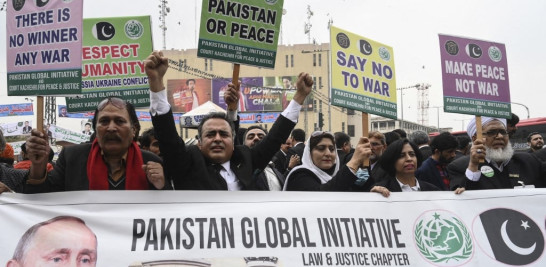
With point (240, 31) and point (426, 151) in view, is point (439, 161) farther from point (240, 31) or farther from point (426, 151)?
point (240, 31)

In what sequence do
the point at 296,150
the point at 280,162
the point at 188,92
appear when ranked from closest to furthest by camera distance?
the point at 296,150, the point at 280,162, the point at 188,92

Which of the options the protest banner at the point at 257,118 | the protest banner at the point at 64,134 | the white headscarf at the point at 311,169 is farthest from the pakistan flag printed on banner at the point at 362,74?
the protest banner at the point at 257,118

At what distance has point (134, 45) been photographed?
5855mm

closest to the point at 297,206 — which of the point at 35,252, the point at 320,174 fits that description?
the point at 320,174

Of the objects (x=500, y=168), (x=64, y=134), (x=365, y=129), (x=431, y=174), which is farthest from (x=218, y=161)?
(x=64, y=134)

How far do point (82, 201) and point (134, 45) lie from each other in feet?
9.64

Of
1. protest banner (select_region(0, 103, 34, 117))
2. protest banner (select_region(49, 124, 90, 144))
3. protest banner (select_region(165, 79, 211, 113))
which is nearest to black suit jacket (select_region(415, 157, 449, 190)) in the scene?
protest banner (select_region(49, 124, 90, 144))

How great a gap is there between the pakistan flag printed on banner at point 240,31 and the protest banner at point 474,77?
62.1 inches

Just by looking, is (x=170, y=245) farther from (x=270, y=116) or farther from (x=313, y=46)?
(x=313, y=46)

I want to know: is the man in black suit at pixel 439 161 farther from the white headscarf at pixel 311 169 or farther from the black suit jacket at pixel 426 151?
the white headscarf at pixel 311 169

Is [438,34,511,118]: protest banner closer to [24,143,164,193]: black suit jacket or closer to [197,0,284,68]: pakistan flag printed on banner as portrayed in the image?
[197,0,284,68]: pakistan flag printed on banner

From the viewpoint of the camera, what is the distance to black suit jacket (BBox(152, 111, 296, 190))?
3293 millimetres

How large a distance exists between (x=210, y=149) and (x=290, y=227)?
0.69 metres

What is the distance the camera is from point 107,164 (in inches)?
131
